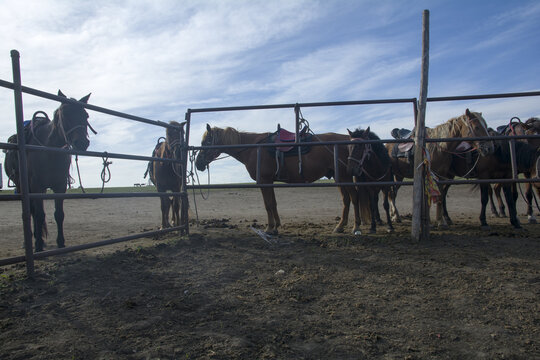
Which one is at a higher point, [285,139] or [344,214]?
[285,139]

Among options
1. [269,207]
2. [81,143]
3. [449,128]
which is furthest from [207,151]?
[449,128]

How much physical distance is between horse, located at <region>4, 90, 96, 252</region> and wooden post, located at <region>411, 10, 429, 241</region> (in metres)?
4.81

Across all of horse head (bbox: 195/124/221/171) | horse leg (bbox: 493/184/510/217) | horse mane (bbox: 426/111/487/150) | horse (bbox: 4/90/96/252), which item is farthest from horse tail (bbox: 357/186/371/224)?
horse (bbox: 4/90/96/252)

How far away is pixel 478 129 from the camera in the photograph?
658cm

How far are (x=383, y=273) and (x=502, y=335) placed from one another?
136 centimetres

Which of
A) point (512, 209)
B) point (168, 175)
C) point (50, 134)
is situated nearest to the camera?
point (50, 134)

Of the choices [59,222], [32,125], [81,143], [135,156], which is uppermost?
[32,125]

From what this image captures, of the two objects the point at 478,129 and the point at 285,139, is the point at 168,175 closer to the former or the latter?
the point at 285,139

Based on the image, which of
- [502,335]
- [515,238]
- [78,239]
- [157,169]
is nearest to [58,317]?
[502,335]

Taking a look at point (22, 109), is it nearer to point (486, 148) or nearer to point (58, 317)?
point (58, 317)

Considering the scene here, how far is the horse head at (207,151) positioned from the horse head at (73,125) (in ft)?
7.04

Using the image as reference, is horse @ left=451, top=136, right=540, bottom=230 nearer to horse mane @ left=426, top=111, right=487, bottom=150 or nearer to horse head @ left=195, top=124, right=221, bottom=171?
horse mane @ left=426, top=111, right=487, bottom=150

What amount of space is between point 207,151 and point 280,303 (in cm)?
438

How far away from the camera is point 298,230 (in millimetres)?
6816
